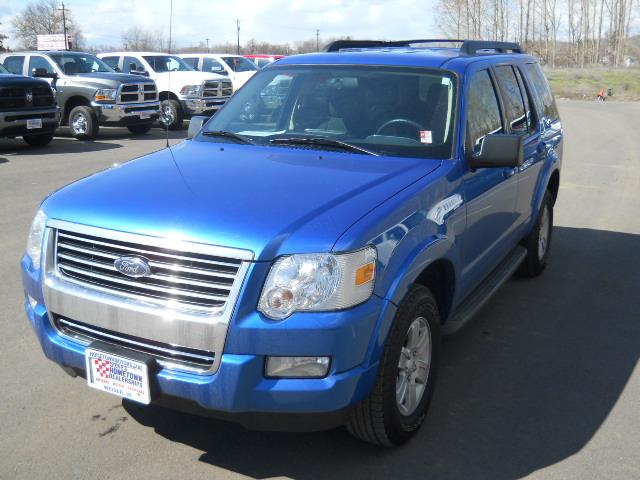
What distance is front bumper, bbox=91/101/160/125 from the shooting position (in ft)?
54.5

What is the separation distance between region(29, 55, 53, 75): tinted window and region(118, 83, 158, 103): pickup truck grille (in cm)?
199

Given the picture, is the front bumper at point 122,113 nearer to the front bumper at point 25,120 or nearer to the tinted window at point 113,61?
the front bumper at point 25,120

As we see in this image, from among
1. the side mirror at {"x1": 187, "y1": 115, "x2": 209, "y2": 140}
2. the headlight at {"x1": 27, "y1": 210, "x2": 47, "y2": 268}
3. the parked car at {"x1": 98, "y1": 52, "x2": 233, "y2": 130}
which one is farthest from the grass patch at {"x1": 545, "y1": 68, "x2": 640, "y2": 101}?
the headlight at {"x1": 27, "y1": 210, "x2": 47, "y2": 268}

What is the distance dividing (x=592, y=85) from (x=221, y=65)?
32934 mm

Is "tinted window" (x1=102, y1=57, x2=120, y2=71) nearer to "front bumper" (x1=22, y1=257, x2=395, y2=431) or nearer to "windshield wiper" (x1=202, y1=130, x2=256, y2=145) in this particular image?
"windshield wiper" (x1=202, y1=130, x2=256, y2=145)

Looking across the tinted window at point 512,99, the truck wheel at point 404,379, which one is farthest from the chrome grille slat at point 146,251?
the tinted window at point 512,99

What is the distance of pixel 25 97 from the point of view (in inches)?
564

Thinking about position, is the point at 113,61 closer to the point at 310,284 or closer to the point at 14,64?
the point at 14,64

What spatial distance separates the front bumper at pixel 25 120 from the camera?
1388 cm

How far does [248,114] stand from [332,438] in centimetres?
228

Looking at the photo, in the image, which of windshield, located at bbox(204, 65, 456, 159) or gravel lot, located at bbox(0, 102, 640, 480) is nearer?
gravel lot, located at bbox(0, 102, 640, 480)

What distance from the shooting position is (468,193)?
4082 millimetres

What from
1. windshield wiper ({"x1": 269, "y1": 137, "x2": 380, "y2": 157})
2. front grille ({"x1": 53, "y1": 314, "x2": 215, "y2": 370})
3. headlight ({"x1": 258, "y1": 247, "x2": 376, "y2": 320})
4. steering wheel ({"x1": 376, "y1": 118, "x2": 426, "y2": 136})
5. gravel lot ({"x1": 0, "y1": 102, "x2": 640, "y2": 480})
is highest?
steering wheel ({"x1": 376, "y1": 118, "x2": 426, "y2": 136})

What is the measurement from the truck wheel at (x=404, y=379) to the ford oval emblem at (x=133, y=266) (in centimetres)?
109
